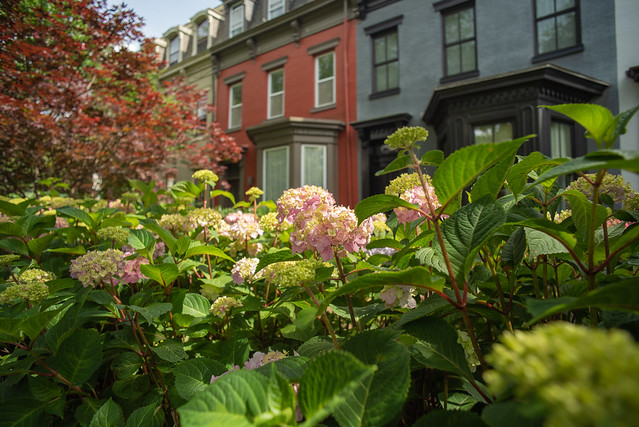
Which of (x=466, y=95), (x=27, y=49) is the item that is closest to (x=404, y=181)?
(x=27, y=49)

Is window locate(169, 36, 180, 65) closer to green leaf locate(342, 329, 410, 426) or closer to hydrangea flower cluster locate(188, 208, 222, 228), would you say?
hydrangea flower cluster locate(188, 208, 222, 228)

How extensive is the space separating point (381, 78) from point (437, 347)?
11442mm

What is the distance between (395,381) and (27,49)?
225 inches

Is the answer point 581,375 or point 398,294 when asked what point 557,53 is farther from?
point 581,375

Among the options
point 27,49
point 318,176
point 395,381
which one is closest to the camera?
point 395,381

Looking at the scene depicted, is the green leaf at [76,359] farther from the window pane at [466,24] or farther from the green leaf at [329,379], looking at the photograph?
the window pane at [466,24]

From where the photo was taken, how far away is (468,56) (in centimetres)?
945

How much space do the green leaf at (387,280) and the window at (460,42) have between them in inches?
403

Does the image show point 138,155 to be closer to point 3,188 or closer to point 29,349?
point 3,188

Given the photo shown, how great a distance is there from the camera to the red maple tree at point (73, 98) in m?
4.40

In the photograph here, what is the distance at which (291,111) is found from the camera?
41.9 feet

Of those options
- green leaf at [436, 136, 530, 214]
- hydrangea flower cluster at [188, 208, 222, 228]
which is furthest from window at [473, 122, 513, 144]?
green leaf at [436, 136, 530, 214]

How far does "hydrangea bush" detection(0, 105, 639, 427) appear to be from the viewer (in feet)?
1.38

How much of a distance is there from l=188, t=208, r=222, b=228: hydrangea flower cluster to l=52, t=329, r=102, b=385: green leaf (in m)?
0.89
